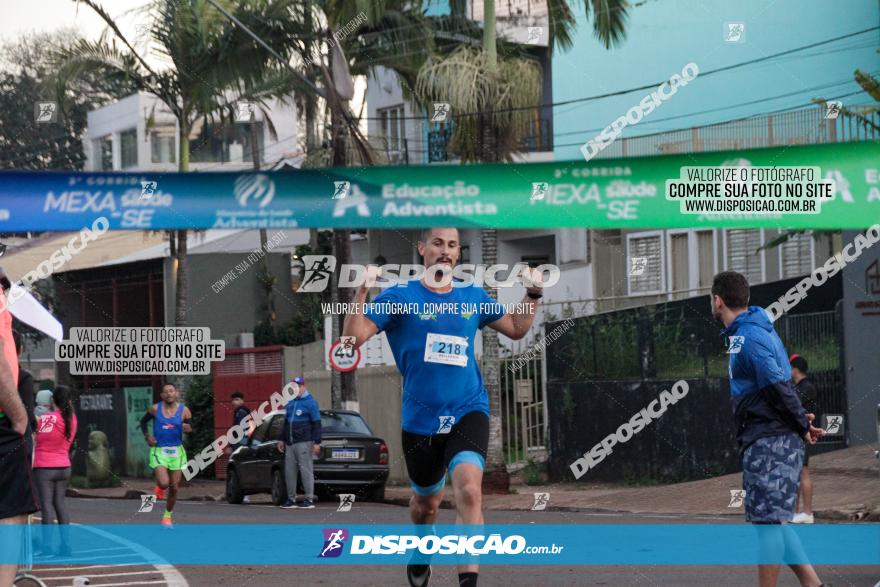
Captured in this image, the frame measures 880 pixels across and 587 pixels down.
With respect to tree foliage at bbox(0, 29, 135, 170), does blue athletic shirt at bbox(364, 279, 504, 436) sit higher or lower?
lower

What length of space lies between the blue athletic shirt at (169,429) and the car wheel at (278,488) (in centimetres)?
291

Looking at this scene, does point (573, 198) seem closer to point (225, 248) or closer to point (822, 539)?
point (822, 539)

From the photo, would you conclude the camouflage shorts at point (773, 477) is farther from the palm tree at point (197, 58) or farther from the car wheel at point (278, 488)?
the palm tree at point (197, 58)

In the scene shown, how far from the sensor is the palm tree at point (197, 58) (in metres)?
19.2

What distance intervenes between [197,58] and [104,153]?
62.9ft

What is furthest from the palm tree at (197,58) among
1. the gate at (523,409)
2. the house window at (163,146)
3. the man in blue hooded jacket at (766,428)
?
the house window at (163,146)

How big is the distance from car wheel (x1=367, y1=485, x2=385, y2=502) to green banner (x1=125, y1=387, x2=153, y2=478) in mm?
11076

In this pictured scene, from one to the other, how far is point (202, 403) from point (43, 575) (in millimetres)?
15877

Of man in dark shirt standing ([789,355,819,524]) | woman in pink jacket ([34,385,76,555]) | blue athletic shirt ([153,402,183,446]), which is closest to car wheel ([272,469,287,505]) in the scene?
blue athletic shirt ([153,402,183,446])

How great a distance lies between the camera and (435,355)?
7.57 metres

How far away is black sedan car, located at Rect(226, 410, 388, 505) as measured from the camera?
17500 millimetres

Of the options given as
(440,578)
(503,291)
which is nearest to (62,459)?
(440,578)

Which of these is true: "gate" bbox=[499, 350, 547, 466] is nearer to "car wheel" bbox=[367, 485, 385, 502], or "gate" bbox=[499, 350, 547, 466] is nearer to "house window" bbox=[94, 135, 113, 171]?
"car wheel" bbox=[367, 485, 385, 502]

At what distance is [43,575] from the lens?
10.2m
